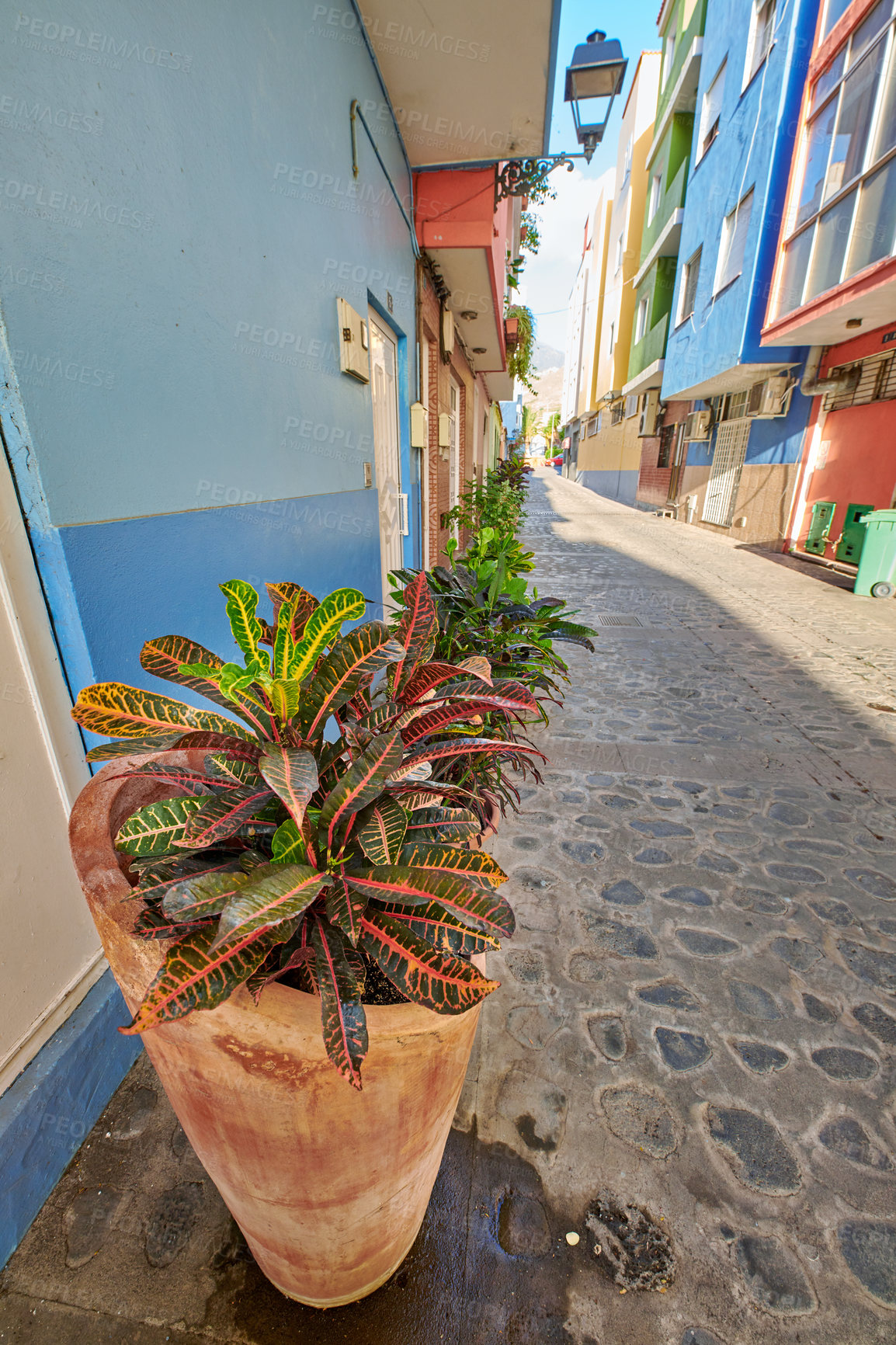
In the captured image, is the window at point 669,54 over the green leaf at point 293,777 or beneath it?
over

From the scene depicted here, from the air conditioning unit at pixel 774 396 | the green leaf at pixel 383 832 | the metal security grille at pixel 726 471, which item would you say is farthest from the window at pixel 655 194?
the green leaf at pixel 383 832

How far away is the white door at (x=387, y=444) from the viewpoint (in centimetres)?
Result: 480

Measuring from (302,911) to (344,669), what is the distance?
41 cm

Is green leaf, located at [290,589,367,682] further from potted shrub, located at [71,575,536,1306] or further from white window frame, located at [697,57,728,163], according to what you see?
white window frame, located at [697,57,728,163]

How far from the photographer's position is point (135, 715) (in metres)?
0.99

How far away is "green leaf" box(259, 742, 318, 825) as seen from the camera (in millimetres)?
828

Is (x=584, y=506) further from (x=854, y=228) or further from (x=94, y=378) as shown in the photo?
(x=94, y=378)

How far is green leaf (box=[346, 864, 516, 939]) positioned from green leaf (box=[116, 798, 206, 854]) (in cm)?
30

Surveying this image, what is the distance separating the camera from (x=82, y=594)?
1.46 meters

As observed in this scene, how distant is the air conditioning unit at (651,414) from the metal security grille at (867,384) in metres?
10.8

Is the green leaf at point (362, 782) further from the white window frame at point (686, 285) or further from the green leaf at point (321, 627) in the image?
the white window frame at point (686, 285)

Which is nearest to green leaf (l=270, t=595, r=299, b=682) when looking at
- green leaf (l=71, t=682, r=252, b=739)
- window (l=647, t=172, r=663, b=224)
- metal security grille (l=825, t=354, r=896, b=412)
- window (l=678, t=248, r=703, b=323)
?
green leaf (l=71, t=682, r=252, b=739)

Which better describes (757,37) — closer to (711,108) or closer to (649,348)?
(711,108)

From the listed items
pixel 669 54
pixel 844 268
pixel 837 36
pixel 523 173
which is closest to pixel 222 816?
pixel 523 173
